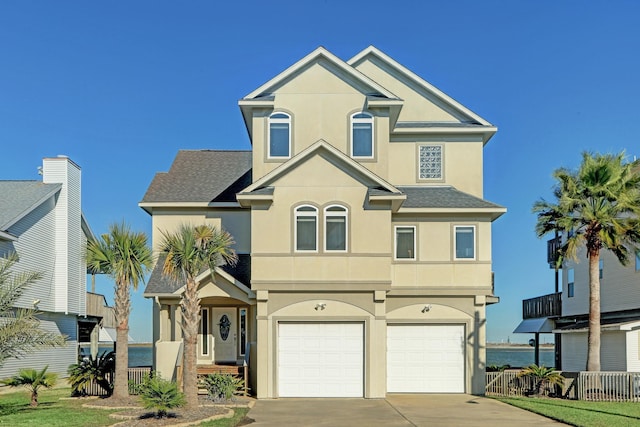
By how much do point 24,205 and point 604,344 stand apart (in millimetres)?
22798

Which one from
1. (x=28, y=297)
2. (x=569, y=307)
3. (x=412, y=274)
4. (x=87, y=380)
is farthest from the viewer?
(x=569, y=307)

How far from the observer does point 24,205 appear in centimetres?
2848

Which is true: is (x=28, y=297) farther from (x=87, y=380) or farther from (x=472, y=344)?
(x=472, y=344)

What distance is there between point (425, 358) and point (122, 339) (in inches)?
382

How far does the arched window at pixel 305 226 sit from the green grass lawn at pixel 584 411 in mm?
7584

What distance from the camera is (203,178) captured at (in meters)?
28.5

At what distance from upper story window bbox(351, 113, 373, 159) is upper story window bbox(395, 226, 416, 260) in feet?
9.00

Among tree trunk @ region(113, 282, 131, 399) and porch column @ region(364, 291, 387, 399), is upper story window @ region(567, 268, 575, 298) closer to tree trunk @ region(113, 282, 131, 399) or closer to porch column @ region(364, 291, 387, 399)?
porch column @ region(364, 291, 387, 399)

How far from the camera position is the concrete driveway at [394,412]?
17781 mm

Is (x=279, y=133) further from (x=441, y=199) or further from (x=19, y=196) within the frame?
(x=19, y=196)

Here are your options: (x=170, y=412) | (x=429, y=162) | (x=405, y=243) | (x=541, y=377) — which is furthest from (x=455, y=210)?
(x=170, y=412)

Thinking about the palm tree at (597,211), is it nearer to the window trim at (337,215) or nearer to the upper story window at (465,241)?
the upper story window at (465,241)

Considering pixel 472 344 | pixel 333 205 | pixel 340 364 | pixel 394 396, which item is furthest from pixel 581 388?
pixel 333 205

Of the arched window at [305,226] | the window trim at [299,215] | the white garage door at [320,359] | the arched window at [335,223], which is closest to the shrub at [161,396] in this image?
the white garage door at [320,359]
